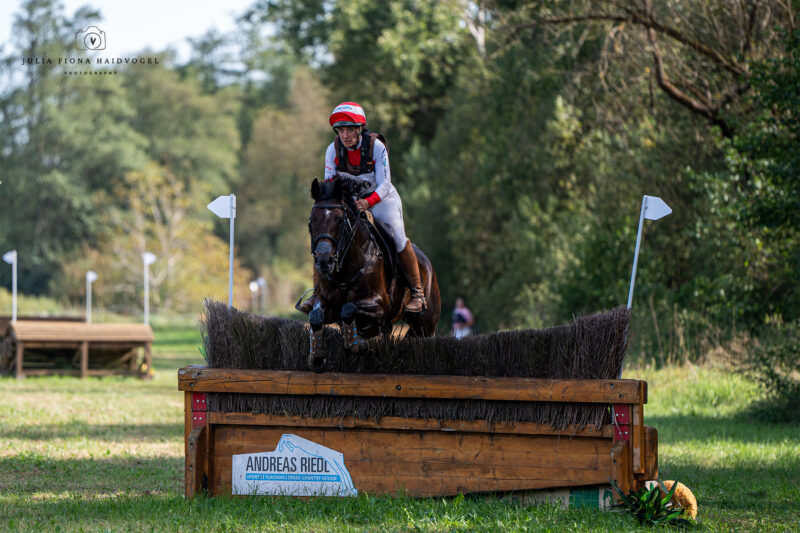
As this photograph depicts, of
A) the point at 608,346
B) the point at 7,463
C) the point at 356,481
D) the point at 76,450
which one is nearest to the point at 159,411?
the point at 76,450

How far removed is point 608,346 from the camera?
5.97m

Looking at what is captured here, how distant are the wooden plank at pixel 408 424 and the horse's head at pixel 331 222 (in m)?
1.05

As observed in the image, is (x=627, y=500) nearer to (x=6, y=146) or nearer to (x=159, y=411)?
(x=159, y=411)

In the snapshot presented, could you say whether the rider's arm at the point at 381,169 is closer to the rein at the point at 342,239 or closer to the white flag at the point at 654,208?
the rein at the point at 342,239

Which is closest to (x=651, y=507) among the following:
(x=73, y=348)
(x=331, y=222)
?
(x=331, y=222)

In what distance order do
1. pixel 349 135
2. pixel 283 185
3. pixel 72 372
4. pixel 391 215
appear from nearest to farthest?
pixel 349 135 → pixel 391 215 → pixel 72 372 → pixel 283 185

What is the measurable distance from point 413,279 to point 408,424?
135 centimetres

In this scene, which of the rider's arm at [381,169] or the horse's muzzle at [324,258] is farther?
the rider's arm at [381,169]

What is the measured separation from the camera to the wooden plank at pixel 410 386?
583cm

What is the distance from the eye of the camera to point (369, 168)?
6859mm

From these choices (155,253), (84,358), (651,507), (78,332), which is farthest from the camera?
(155,253)

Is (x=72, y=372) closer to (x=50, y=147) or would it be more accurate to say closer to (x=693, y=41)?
(x=693, y=41)

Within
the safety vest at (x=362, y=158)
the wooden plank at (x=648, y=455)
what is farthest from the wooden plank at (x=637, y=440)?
the safety vest at (x=362, y=158)

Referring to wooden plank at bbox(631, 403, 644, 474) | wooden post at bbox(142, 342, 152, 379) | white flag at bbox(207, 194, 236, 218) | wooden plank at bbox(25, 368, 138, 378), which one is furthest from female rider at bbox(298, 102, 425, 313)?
wooden plank at bbox(25, 368, 138, 378)
